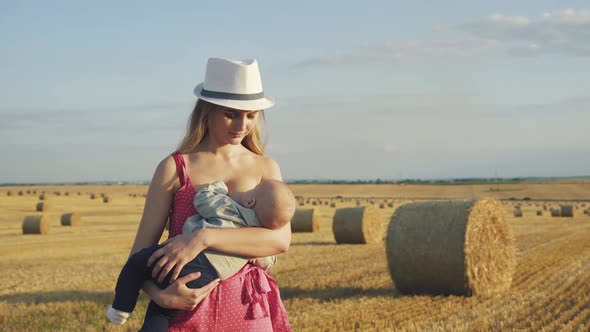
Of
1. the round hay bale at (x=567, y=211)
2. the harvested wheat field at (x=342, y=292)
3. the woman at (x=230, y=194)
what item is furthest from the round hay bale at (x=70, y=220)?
the woman at (x=230, y=194)

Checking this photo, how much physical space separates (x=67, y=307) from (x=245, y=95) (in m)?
7.49

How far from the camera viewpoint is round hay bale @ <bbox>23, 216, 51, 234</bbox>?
2609 cm

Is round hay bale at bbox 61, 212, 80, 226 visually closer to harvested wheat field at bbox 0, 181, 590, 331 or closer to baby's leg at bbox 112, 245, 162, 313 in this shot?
harvested wheat field at bbox 0, 181, 590, 331

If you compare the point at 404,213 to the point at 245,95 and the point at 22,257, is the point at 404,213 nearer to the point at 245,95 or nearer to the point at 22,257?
the point at 245,95

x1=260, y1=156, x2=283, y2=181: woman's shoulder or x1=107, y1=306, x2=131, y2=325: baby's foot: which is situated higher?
x1=260, y1=156, x2=283, y2=181: woman's shoulder

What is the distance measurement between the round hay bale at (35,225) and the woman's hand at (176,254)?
2473 cm

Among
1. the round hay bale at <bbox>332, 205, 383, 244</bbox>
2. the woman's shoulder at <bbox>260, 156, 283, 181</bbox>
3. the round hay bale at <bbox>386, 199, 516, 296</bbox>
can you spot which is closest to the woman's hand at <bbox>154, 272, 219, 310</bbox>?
the woman's shoulder at <bbox>260, 156, 283, 181</bbox>

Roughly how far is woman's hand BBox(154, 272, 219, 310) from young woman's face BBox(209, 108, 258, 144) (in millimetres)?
693

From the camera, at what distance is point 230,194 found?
10.8 feet

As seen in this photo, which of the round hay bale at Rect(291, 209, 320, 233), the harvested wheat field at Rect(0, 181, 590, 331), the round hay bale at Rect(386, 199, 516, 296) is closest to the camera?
the harvested wheat field at Rect(0, 181, 590, 331)

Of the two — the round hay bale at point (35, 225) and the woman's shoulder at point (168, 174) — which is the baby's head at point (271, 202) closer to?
the woman's shoulder at point (168, 174)

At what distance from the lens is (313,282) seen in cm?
1178

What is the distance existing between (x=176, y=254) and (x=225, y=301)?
1.23 feet

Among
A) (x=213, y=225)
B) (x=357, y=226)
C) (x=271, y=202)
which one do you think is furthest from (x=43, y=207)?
(x=271, y=202)
